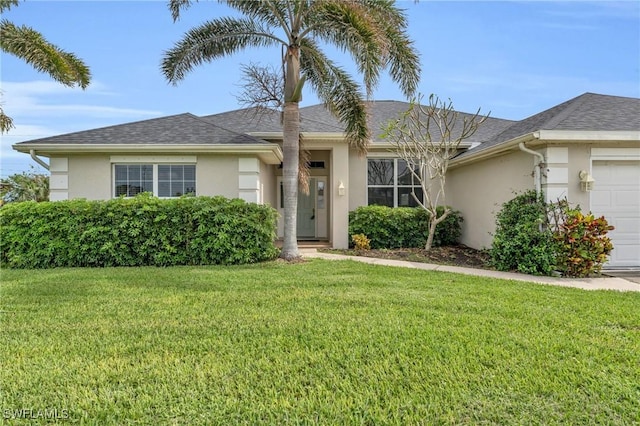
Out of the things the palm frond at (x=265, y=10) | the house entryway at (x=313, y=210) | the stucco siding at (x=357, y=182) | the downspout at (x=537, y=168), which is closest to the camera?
the downspout at (x=537, y=168)

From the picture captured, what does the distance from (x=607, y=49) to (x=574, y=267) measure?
294 inches

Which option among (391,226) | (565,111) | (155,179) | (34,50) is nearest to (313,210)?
(391,226)

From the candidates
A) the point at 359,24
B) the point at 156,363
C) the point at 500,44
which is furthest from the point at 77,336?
the point at 500,44

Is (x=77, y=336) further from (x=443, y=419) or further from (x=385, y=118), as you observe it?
(x=385, y=118)

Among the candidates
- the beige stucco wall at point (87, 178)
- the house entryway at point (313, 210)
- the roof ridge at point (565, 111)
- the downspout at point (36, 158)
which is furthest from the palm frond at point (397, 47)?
the downspout at point (36, 158)

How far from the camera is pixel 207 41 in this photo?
33.4ft

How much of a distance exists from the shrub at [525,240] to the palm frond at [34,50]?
12.2 metres

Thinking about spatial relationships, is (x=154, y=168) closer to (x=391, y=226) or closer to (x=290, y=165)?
(x=290, y=165)

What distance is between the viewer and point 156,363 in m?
3.54

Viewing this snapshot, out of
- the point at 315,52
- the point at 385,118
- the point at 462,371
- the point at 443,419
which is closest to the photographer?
the point at 443,419

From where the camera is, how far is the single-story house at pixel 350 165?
8.84 metres

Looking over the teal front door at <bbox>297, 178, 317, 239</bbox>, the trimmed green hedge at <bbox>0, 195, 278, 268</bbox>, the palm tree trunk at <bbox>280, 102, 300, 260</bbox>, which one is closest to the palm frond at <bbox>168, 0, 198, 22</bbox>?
the palm tree trunk at <bbox>280, 102, 300, 260</bbox>

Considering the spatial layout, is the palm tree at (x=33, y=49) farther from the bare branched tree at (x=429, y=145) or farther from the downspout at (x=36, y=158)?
the bare branched tree at (x=429, y=145)

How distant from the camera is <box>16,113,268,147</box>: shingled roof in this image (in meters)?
10.5
